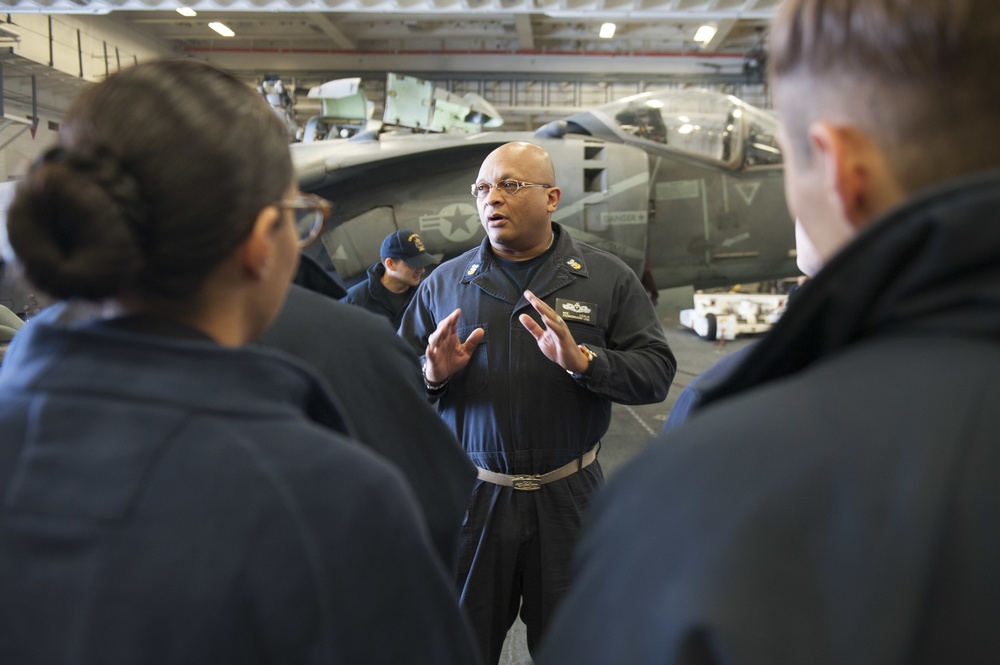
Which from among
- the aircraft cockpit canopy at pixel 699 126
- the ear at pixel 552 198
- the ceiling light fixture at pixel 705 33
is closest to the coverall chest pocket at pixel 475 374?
the ear at pixel 552 198

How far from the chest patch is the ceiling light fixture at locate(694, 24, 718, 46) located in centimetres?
1382

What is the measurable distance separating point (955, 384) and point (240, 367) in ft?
2.34

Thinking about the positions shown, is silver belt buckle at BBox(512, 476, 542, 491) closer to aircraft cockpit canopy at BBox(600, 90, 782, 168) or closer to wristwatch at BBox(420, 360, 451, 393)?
wristwatch at BBox(420, 360, 451, 393)

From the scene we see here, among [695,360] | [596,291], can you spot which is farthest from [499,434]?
[695,360]

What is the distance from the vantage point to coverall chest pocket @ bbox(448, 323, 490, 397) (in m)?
2.41

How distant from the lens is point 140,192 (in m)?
0.75

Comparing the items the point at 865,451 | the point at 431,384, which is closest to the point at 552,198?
the point at 431,384

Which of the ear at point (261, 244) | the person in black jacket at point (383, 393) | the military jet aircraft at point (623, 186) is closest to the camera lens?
the ear at point (261, 244)

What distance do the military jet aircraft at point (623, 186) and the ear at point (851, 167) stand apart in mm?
4748

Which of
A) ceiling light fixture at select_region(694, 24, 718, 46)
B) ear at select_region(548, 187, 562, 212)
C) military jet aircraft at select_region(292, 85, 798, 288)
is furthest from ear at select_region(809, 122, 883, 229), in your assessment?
ceiling light fixture at select_region(694, 24, 718, 46)

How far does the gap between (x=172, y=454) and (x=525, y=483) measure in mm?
1711

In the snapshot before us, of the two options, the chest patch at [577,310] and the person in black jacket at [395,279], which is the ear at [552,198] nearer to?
the chest patch at [577,310]

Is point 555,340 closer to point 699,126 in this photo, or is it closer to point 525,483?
point 525,483

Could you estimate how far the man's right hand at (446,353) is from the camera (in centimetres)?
222
